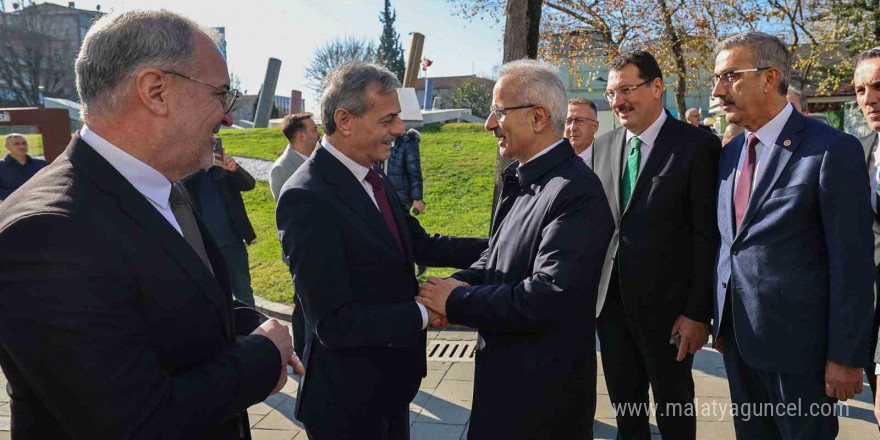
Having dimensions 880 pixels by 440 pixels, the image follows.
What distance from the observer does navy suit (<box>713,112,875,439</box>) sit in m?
2.23

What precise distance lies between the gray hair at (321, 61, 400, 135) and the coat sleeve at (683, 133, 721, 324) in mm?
1592

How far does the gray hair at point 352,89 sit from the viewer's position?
236cm

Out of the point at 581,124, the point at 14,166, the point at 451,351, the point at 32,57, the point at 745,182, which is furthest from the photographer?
the point at 32,57

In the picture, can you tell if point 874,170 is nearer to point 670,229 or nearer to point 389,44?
point 670,229

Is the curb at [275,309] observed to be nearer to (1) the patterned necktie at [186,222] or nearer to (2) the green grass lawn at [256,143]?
(1) the patterned necktie at [186,222]

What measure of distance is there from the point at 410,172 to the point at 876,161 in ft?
16.6

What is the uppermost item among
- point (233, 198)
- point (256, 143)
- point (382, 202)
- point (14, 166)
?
point (382, 202)

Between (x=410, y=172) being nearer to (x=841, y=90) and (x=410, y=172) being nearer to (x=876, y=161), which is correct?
(x=876, y=161)

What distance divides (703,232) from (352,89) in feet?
5.91

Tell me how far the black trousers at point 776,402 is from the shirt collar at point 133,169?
2293mm

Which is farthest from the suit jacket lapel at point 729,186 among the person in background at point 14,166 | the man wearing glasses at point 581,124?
the person in background at point 14,166

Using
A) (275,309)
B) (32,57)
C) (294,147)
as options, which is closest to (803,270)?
(294,147)

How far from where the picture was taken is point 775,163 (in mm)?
2414

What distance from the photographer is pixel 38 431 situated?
1.37 metres
